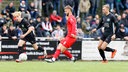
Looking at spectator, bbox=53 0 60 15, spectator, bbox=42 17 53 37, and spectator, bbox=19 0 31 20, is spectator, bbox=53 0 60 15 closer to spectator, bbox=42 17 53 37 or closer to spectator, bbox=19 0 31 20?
spectator, bbox=42 17 53 37

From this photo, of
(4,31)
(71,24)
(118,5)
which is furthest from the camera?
(118,5)

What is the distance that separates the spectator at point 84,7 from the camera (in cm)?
2883

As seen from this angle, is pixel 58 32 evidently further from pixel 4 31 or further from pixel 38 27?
pixel 4 31

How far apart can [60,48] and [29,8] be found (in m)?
8.31

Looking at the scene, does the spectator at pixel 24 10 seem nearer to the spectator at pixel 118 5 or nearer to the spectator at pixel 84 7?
the spectator at pixel 84 7

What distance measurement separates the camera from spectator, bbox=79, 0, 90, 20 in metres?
28.8

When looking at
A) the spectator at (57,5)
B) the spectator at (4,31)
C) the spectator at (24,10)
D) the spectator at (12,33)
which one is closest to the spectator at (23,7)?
the spectator at (24,10)

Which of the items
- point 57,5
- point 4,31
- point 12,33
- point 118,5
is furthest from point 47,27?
point 118,5

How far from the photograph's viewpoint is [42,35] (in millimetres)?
25859

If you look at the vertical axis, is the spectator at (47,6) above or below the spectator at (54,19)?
above

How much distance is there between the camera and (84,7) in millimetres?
28953

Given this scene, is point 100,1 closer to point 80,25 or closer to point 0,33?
point 80,25

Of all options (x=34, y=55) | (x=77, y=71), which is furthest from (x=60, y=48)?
(x=34, y=55)

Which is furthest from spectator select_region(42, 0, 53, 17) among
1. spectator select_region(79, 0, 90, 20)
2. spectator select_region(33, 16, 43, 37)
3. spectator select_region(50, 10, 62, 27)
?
spectator select_region(33, 16, 43, 37)
